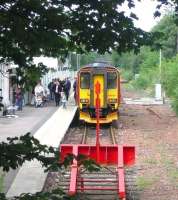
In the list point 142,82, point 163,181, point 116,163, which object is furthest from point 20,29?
point 142,82

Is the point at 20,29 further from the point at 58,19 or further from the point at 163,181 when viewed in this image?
the point at 163,181

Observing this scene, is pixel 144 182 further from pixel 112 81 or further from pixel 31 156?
pixel 112 81

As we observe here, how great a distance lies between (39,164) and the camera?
5.67m

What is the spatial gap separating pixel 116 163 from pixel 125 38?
30.5ft

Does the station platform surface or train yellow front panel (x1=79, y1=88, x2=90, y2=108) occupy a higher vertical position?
train yellow front panel (x1=79, y1=88, x2=90, y2=108)

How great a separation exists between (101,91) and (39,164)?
20.9m

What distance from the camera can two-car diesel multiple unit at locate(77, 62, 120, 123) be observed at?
2658 cm

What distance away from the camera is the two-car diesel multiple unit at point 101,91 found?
2658 centimetres

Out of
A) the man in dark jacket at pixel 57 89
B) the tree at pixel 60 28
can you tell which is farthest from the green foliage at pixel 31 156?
the man in dark jacket at pixel 57 89

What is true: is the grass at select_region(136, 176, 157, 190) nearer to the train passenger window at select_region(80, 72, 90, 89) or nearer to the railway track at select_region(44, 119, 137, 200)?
the railway track at select_region(44, 119, 137, 200)

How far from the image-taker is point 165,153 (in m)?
18.2

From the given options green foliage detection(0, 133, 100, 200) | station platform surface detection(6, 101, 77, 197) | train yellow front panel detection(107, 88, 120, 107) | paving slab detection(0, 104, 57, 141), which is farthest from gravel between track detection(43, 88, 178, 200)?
green foliage detection(0, 133, 100, 200)

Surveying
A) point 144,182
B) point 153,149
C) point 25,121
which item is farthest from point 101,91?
point 144,182

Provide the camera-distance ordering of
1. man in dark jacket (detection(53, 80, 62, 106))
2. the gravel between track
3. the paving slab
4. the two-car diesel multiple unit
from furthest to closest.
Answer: man in dark jacket (detection(53, 80, 62, 106))
the two-car diesel multiple unit
the paving slab
the gravel between track
